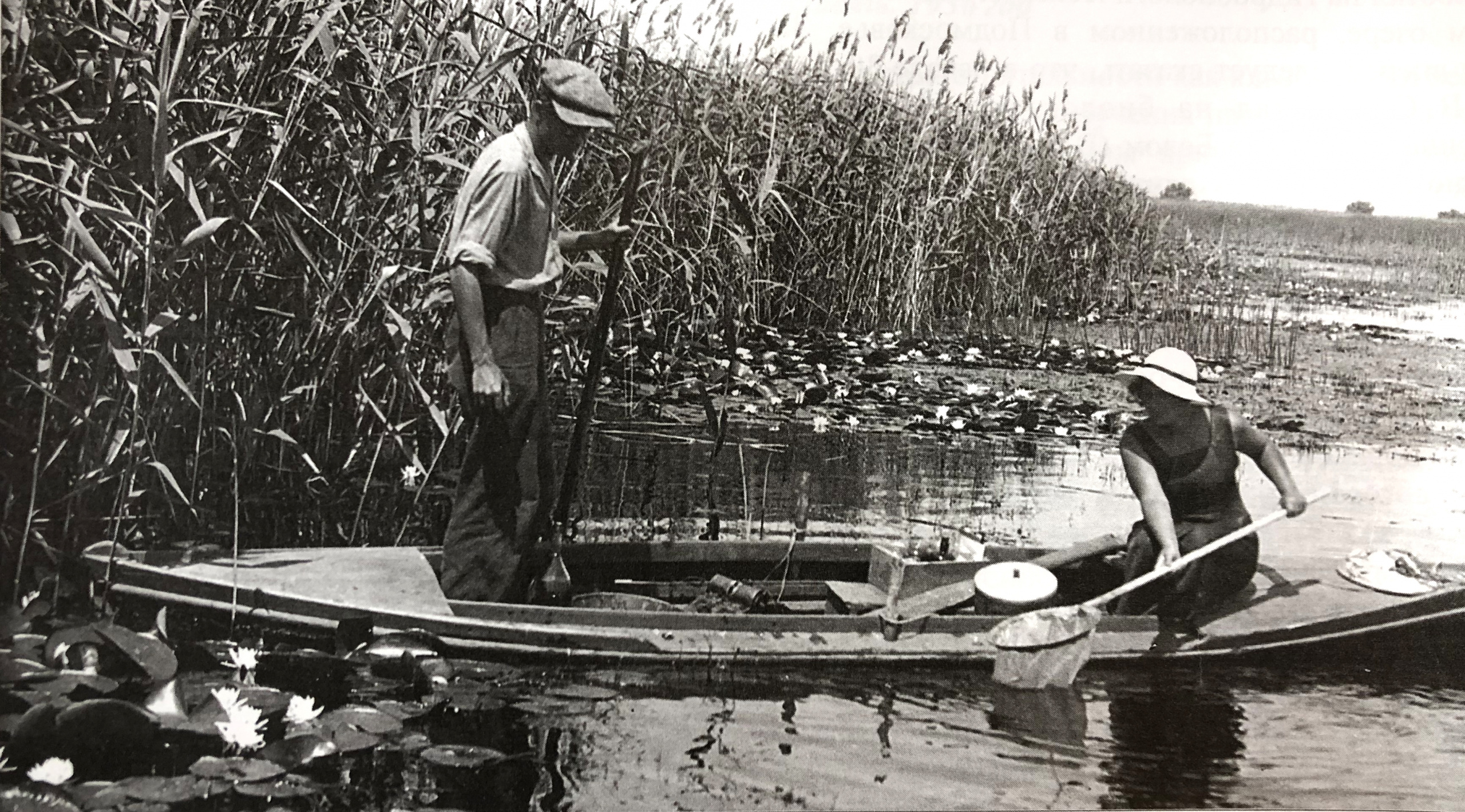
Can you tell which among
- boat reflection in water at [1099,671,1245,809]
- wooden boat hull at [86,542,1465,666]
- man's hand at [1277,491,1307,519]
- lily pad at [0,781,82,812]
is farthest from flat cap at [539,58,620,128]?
man's hand at [1277,491,1307,519]

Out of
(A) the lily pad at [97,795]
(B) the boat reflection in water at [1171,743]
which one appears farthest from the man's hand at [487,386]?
(B) the boat reflection in water at [1171,743]

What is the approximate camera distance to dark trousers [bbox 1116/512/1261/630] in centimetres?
296

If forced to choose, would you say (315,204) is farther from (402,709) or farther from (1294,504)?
(1294,504)

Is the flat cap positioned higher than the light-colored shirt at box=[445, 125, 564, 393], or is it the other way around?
the flat cap

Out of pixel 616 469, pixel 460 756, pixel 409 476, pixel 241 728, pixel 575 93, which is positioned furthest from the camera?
pixel 616 469

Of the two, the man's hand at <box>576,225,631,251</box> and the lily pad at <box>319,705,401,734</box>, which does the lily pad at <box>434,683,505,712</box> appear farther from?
the man's hand at <box>576,225,631,251</box>

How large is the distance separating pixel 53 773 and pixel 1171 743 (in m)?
1.85

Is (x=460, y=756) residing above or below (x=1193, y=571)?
below

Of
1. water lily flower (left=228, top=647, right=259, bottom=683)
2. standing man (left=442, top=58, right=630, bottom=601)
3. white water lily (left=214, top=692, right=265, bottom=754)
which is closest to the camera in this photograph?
white water lily (left=214, top=692, right=265, bottom=754)

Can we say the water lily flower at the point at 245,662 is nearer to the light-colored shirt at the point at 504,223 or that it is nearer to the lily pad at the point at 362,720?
the lily pad at the point at 362,720

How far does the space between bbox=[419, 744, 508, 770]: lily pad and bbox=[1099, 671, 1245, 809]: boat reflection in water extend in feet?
3.30

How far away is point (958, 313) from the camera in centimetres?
493

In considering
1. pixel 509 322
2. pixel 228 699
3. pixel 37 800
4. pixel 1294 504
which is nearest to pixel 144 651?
pixel 228 699

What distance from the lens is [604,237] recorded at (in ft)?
8.80
